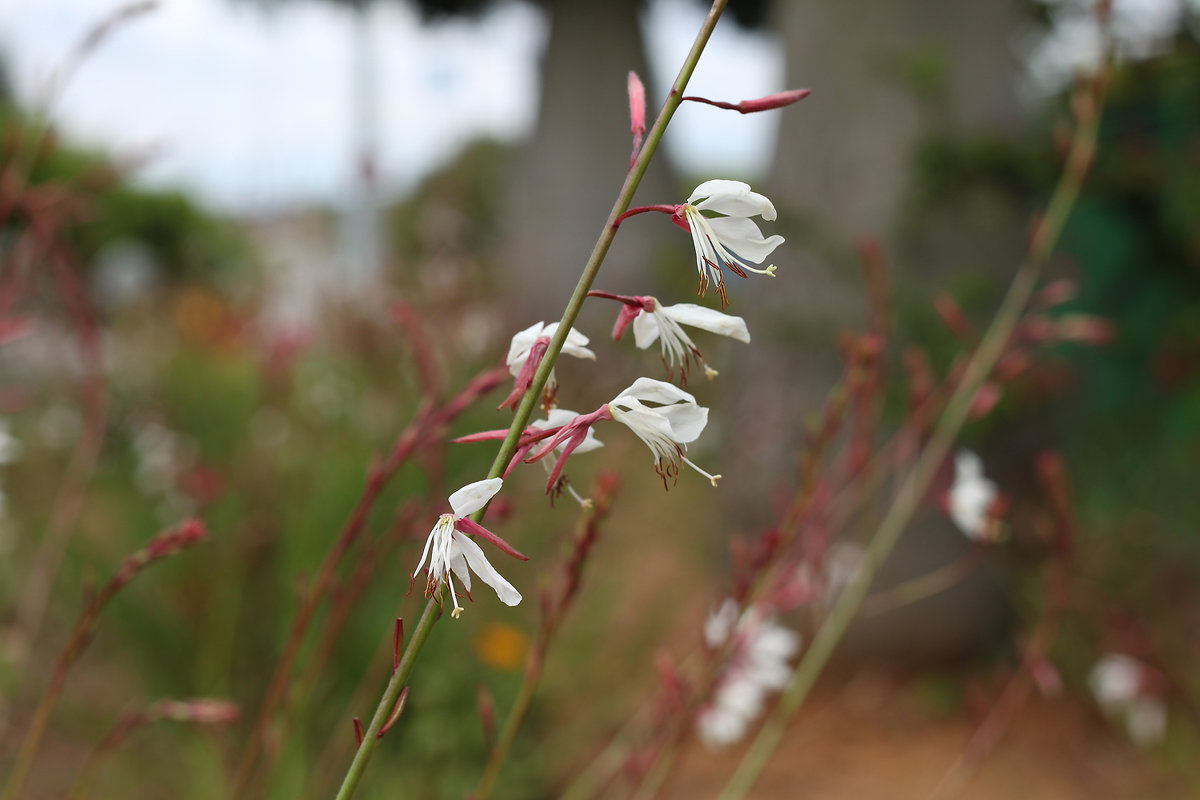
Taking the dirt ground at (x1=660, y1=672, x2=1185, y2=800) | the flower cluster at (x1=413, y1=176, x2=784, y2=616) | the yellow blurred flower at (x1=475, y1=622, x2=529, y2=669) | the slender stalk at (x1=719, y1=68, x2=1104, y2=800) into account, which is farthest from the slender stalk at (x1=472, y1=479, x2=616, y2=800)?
the dirt ground at (x1=660, y1=672, x2=1185, y2=800)

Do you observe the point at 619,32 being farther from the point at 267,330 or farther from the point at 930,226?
the point at 930,226

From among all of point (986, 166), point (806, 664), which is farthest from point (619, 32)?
point (806, 664)

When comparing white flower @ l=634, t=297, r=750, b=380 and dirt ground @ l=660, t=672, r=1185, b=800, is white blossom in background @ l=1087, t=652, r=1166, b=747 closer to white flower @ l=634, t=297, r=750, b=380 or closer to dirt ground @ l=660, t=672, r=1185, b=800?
dirt ground @ l=660, t=672, r=1185, b=800

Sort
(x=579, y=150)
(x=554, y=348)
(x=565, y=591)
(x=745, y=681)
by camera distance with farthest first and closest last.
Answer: (x=579, y=150) → (x=745, y=681) → (x=565, y=591) → (x=554, y=348)

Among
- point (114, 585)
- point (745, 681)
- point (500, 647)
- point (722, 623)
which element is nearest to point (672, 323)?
point (114, 585)

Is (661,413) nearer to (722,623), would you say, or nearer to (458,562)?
(458,562)

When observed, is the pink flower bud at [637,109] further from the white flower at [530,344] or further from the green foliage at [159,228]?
the green foliage at [159,228]

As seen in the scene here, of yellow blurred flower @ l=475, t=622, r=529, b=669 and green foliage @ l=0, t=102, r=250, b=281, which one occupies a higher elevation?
yellow blurred flower @ l=475, t=622, r=529, b=669
